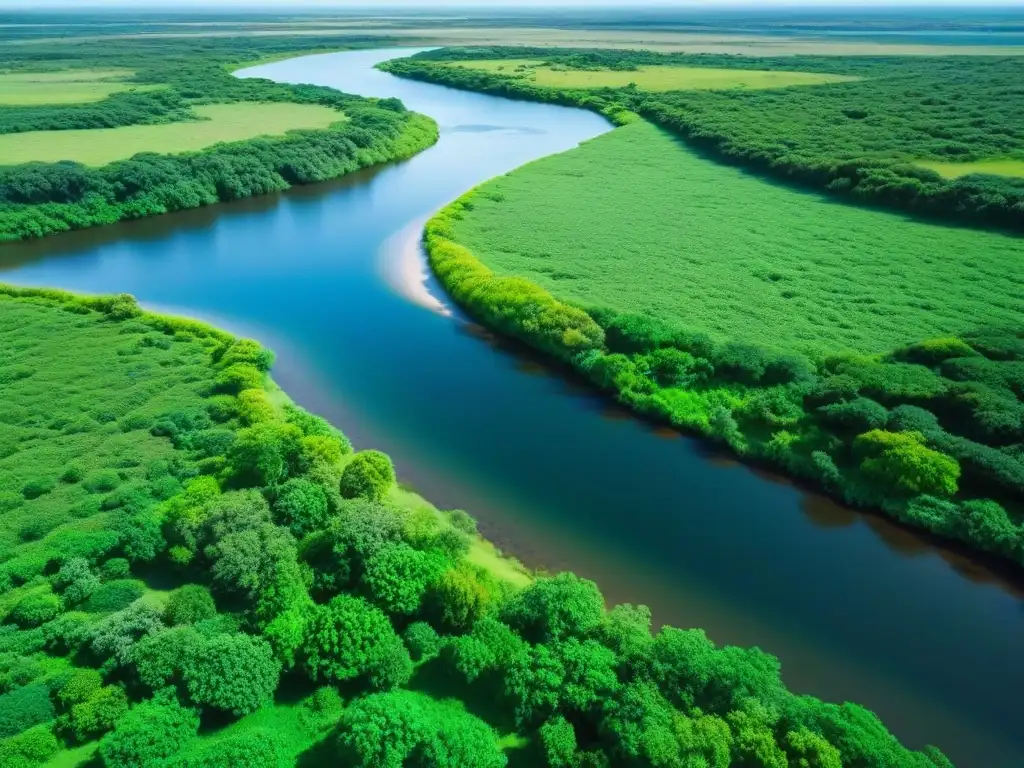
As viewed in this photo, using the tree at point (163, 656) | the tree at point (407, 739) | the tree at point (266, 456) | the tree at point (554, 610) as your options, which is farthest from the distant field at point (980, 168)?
the tree at point (163, 656)

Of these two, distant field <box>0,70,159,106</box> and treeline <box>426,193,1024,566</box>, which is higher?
treeline <box>426,193,1024,566</box>

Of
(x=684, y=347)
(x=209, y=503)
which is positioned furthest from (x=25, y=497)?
(x=684, y=347)

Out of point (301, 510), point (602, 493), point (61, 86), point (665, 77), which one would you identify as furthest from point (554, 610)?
point (61, 86)

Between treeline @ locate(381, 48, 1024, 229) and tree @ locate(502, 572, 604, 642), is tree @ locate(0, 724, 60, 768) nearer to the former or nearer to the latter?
tree @ locate(502, 572, 604, 642)

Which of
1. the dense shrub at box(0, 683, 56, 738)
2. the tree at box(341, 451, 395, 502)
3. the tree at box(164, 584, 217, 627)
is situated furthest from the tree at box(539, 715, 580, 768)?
the dense shrub at box(0, 683, 56, 738)

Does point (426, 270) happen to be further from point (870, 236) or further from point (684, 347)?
point (870, 236)

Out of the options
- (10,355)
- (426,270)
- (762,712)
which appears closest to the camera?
(762,712)
